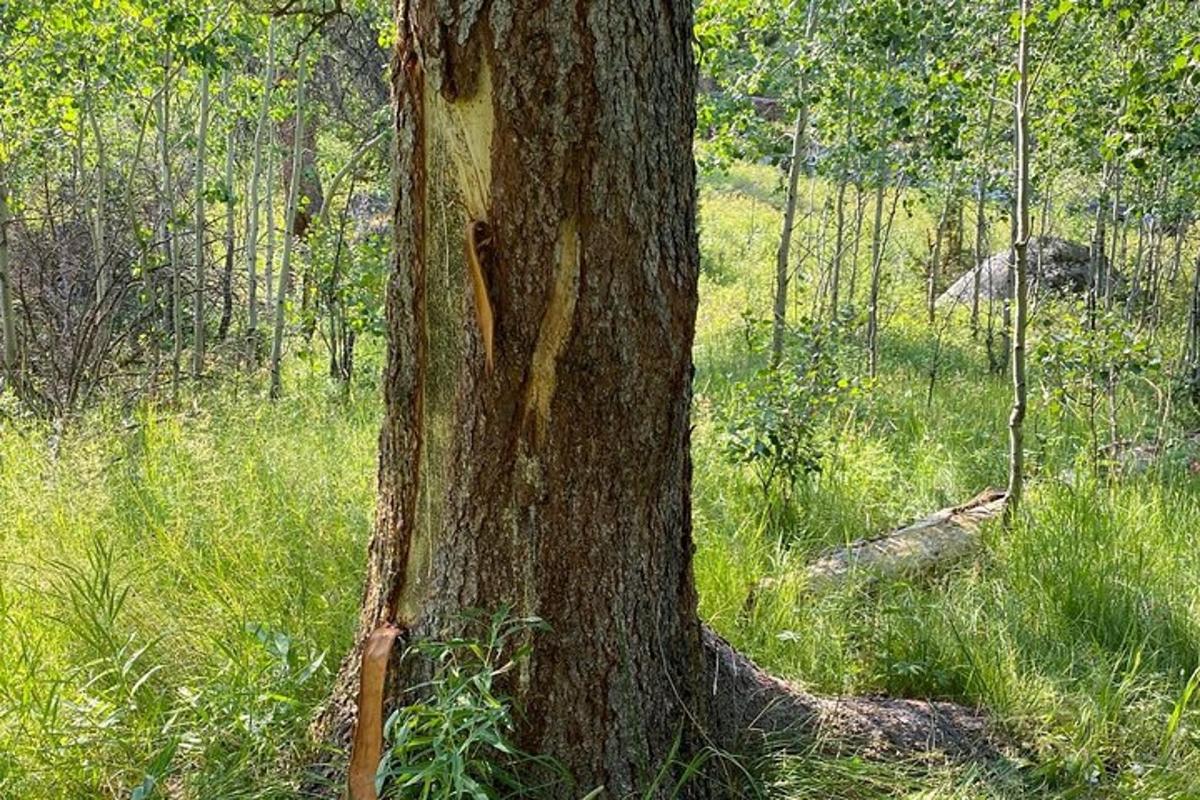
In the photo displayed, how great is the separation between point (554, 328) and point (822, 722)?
50.2 inches

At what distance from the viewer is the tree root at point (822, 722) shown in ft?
7.18

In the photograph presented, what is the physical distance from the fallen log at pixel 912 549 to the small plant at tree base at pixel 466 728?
5.61 feet

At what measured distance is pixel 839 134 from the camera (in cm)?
870

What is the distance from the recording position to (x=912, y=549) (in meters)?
3.73

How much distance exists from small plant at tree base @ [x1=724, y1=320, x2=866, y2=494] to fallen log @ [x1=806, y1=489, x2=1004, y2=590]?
0.47 metres

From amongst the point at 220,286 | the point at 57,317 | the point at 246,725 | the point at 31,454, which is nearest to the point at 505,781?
the point at 246,725

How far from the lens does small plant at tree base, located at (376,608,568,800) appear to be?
1.60 m

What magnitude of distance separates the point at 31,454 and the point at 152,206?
6568 mm

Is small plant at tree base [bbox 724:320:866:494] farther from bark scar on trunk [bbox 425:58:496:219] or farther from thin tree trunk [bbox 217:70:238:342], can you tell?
thin tree trunk [bbox 217:70:238:342]

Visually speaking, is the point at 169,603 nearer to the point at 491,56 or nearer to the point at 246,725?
the point at 246,725

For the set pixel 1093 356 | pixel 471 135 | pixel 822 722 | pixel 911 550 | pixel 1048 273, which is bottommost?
pixel 911 550

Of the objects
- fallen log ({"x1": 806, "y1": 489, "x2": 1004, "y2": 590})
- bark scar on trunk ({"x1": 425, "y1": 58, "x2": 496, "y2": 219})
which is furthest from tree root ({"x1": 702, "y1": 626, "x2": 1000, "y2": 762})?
bark scar on trunk ({"x1": 425, "y1": 58, "x2": 496, "y2": 219})

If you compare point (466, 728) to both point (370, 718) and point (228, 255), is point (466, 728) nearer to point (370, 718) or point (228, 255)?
point (370, 718)

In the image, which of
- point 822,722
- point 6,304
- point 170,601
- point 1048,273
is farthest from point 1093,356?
point 1048,273
